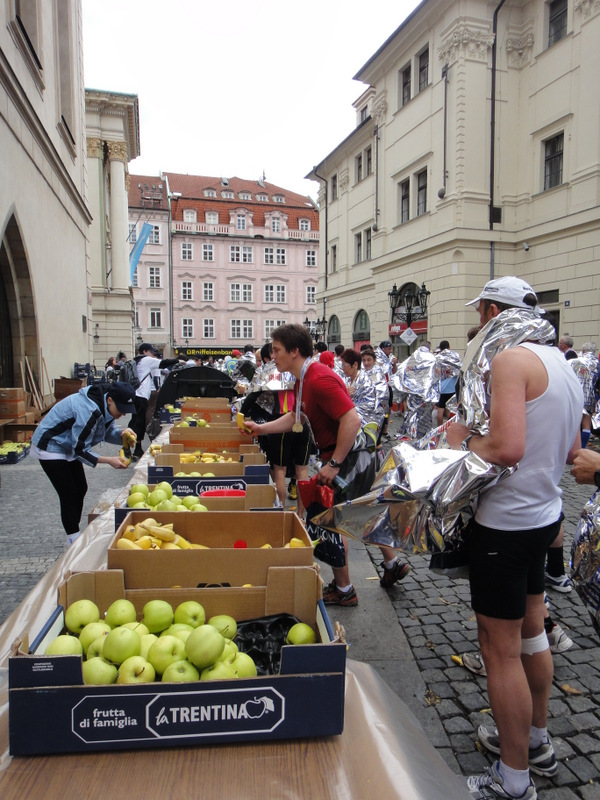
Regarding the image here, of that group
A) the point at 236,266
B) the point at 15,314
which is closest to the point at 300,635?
the point at 15,314

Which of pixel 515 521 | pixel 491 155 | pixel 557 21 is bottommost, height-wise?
pixel 515 521

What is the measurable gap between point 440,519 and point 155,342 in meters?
59.2

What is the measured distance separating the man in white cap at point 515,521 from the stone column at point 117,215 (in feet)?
98.4

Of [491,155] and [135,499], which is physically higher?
[491,155]

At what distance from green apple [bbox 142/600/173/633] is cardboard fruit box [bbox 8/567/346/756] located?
15.0 inches

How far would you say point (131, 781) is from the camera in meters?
1.31

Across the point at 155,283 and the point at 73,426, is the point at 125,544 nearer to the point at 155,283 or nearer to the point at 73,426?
the point at 73,426

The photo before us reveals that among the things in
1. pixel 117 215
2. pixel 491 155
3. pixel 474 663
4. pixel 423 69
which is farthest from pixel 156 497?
pixel 117 215

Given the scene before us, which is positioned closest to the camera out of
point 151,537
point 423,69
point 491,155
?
point 151,537

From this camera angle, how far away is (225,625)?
1.85 m

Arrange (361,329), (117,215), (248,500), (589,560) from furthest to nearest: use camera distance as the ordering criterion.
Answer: (361,329) → (117,215) → (248,500) → (589,560)

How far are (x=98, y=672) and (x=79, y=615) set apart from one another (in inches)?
13.3

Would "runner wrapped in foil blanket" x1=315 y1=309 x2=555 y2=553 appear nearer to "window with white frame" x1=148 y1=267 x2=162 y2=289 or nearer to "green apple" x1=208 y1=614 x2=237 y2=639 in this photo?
"green apple" x1=208 y1=614 x2=237 y2=639

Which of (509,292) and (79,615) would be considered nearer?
(79,615)
